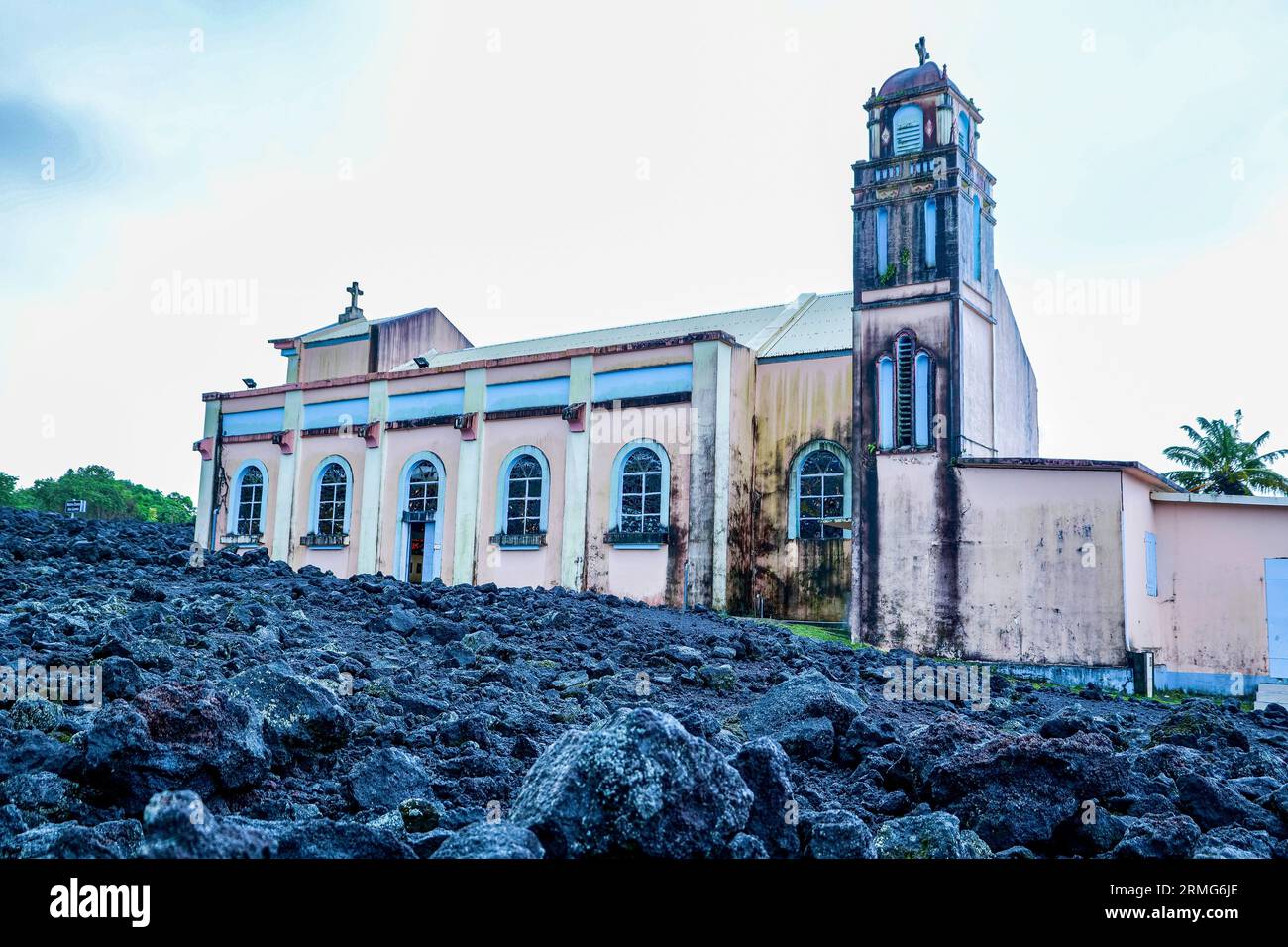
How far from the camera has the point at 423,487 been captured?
71.5 feet

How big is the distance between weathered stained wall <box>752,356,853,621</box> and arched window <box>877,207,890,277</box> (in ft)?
8.47

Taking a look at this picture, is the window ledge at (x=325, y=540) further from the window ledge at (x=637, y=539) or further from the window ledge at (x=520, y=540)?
the window ledge at (x=637, y=539)

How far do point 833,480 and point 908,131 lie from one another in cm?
607

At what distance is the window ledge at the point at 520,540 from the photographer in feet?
64.8

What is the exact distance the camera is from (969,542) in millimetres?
14797

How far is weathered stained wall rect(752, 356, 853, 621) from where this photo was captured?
18125 mm

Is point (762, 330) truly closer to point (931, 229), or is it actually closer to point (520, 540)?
point (931, 229)

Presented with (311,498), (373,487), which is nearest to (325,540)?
(311,498)

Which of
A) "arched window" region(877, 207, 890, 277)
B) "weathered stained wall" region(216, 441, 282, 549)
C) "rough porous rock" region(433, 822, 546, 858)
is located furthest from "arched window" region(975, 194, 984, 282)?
"weathered stained wall" region(216, 441, 282, 549)

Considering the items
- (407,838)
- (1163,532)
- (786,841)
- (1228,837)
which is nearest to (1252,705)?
(1163,532)

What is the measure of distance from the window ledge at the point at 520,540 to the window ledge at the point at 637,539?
5.28 feet

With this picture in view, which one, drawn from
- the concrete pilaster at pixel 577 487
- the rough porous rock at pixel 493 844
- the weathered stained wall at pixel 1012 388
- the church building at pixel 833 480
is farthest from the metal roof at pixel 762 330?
the rough porous rock at pixel 493 844

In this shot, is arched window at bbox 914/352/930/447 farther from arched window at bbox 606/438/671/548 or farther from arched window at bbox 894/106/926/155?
arched window at bbox 606/438/671/548
